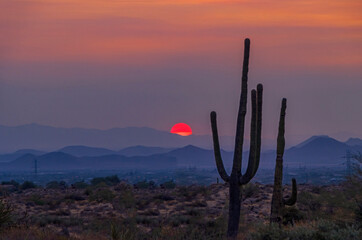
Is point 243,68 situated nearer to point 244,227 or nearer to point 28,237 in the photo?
point 244,227

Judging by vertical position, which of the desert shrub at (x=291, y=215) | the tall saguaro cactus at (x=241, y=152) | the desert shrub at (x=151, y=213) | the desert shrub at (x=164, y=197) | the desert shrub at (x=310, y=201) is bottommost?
the desert shrub at (x=151, y=213)

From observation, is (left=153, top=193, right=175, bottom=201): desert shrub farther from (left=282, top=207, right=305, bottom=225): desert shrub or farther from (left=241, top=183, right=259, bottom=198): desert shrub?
(left=282, top=207, right=305, bottom=225): desert shrub

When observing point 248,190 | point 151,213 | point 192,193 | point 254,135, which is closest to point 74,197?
point 192,193

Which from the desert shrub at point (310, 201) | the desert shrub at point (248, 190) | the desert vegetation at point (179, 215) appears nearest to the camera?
the desert vegetation at point (179, 215)

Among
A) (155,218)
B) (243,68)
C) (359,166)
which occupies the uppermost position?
(243,68)

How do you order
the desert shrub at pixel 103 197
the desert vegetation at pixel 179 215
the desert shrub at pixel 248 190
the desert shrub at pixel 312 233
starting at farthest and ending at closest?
the desert shrub at pixel 103 197 → the desert shrub at pixel 248 190 → the desert vegetation at pixel 179 215 → the desert shrub at pixel 312 233

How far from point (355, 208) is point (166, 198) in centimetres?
2478

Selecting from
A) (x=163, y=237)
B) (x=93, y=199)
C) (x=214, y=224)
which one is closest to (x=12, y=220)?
(x=163, y=237)

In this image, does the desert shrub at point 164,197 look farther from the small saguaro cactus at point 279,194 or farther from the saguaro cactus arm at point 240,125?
the saguaro cactus arm at point 240,125

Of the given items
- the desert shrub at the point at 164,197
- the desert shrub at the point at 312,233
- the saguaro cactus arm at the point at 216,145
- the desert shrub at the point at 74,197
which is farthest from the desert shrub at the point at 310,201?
the desert shrub at the point at 74,197

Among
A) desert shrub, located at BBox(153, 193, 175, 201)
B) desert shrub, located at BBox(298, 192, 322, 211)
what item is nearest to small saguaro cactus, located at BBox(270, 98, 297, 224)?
desert shrub, located at BBox(298, 192, 322, 211)

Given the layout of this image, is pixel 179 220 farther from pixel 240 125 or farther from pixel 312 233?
pixel 312 233

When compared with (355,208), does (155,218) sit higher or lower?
lower

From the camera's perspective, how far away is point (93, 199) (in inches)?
1527
